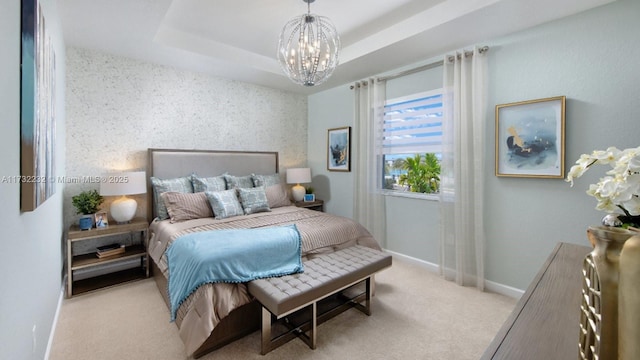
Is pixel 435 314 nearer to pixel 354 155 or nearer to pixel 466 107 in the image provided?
pixel 466 107

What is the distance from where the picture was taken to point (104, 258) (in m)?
2.87

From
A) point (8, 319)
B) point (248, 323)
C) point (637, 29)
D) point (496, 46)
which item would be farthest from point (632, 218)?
point (496, 46)

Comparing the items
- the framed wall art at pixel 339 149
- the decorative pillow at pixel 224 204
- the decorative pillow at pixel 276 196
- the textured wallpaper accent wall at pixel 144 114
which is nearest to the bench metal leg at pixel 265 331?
the decorative pillow at pixel 224 204

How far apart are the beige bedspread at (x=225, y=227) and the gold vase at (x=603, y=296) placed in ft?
5.89

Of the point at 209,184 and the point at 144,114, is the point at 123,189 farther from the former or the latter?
the point at 144,114

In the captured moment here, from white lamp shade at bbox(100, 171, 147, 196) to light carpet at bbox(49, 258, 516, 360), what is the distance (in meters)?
1.02

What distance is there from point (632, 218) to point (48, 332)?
305 centimetres

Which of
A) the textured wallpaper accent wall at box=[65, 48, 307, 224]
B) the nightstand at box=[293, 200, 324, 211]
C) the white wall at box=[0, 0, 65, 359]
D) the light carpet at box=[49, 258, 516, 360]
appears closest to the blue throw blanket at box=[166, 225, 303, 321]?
the light carpet at box=[49, 258, 516, 360]

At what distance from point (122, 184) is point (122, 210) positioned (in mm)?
301

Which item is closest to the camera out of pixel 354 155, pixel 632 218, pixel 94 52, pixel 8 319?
pixel 632 218

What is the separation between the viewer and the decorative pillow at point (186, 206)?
3023mm

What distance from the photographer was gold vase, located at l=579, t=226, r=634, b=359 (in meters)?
0.49

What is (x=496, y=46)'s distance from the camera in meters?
2.72

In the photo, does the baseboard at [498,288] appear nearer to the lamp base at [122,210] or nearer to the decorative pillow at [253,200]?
the decorative pillow at [253,200]
